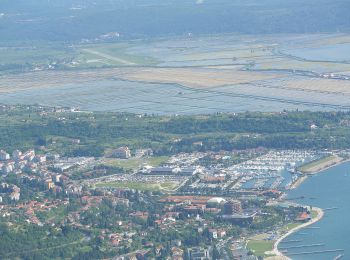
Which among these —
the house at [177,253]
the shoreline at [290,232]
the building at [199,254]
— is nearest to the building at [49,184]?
the shoreline at [290,232]

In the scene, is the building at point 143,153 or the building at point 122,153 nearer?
the building at point 122,153

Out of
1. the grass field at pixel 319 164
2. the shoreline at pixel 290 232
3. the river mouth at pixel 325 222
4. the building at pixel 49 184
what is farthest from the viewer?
the grass field at pixel 319 164

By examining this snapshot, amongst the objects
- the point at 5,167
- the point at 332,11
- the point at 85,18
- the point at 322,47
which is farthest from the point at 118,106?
the point at 85,18

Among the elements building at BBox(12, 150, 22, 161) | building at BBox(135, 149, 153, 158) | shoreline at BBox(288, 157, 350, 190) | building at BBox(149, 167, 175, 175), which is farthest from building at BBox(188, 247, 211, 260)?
building at BBox(12, 150, 22, 161)

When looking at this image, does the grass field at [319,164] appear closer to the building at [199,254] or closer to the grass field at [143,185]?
the grass field at [143,185]

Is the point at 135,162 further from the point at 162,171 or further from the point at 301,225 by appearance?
the point at 301,225

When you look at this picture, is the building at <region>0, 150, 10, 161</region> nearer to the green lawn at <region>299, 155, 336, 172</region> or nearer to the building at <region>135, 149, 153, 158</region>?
the building at <region>135, 149, 153, 158</region>
